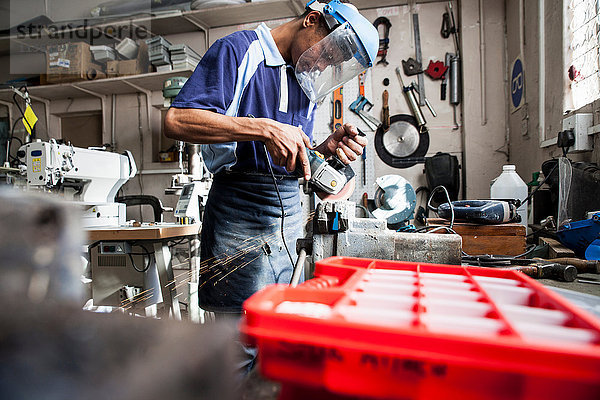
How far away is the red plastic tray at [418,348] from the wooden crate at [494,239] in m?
1.28

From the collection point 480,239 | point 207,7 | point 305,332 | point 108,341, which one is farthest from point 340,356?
point 207,7

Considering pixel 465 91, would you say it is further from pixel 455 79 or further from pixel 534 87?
pixel 534 87

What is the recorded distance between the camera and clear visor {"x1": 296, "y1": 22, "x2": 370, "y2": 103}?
1.37m

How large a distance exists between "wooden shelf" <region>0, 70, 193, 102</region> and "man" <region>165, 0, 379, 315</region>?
9.51ft

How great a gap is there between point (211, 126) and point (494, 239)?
1.40 m

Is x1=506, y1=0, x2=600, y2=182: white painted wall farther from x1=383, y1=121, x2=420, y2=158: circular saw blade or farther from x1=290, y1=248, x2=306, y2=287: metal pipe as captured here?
x1=290, y1=248, x2=306, y2=287: metal pipe

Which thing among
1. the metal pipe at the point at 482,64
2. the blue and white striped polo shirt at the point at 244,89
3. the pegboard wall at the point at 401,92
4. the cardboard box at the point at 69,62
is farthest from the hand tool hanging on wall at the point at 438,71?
the cardboard box at the point at 69,62

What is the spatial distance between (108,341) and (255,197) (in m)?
1.23

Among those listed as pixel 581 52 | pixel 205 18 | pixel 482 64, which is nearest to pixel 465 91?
pixel 482 64

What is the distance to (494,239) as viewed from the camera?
5.26 ft

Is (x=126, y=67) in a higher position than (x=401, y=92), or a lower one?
higher

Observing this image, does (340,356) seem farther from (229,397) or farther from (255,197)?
(255,197)

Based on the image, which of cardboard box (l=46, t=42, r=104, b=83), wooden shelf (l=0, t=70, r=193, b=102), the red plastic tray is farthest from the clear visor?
cardboard box (l=46, t=42, r=104, b=83)

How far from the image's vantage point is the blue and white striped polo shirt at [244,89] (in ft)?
4.17
